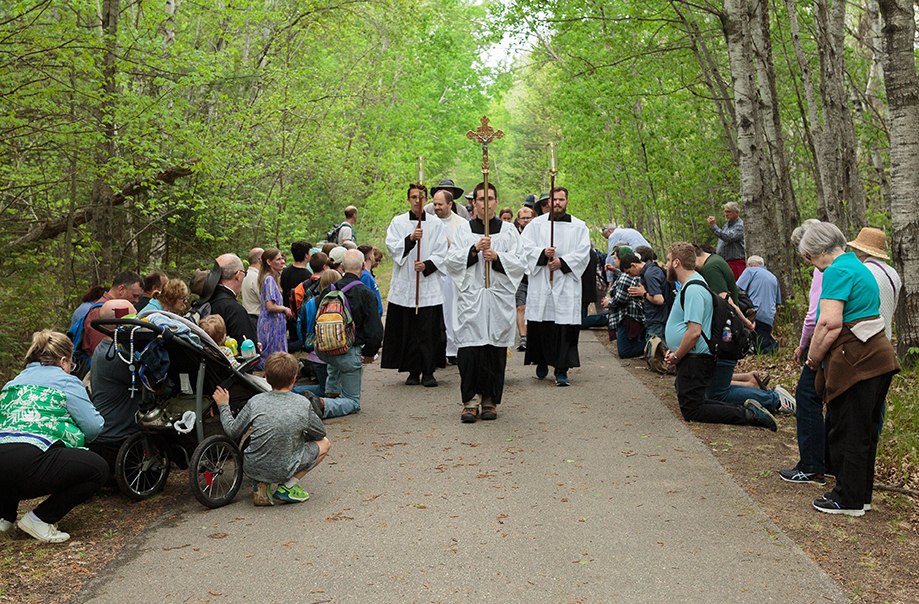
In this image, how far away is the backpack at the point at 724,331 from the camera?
8.30 metres

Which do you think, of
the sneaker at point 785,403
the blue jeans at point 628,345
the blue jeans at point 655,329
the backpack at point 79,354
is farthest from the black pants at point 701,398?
the backpack at point 79,354

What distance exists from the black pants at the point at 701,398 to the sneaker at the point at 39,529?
5877mm

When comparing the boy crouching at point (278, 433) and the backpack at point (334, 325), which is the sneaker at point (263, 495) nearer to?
the boy crouching at point (278, 433)

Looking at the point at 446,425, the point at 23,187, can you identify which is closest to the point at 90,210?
the point at 23,187

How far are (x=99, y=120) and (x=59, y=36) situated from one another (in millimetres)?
1292

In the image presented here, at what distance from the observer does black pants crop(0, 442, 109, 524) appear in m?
5.19

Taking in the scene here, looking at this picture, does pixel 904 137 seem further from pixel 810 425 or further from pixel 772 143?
pixel 772 143

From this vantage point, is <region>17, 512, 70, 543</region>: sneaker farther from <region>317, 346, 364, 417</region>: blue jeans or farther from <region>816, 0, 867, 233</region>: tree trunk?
<region>816, 0, 867, 233</region>: tree trunk

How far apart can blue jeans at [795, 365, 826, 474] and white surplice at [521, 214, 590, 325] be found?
14.4ft

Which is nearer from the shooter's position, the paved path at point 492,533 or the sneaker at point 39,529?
the paved path at point 492,533

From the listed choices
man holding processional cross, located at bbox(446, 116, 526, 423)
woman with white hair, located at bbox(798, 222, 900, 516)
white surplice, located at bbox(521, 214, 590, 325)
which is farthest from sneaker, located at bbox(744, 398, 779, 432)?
white surplice, located at bbox(521, 214, 590, 325)

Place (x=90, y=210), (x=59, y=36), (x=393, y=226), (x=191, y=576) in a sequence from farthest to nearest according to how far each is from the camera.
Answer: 1. (x=90, y=210)
2. (x=393, y=226)
3. (x=59, y=36)
4. (x=191, y=576)

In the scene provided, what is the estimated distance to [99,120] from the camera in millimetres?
11391

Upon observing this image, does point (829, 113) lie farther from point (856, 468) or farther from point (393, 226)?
point (856, 468)
